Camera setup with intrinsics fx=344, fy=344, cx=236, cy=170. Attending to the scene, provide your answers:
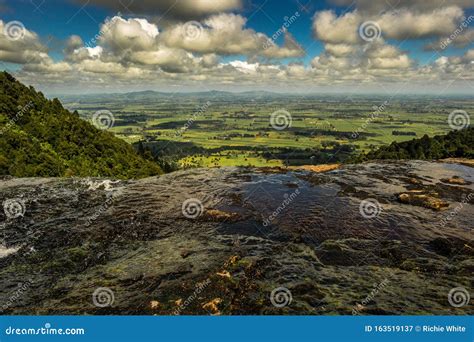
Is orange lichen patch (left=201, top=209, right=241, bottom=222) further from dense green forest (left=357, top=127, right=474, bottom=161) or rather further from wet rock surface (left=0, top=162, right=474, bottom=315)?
dense green forest (left=357, top=127, right=474, bottom=161)

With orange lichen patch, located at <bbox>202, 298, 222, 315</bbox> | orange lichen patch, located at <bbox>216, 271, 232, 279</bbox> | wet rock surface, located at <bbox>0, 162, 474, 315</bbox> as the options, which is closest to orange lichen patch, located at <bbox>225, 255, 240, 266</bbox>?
wet rock surface, located at <bbox>0, 162, 474, 315</bbox>

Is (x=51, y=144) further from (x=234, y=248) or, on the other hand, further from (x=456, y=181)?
(x=456, y=181)

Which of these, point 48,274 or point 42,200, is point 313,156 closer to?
point 42,200

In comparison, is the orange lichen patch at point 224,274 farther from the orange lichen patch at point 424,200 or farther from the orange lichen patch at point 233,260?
the orange lichen patch at point 424,200

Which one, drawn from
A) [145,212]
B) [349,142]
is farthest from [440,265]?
[349,142]

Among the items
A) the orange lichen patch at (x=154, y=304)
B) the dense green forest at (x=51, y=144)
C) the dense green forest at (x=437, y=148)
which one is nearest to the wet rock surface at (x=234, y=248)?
the orange lichen patch at (x=154, y=304)

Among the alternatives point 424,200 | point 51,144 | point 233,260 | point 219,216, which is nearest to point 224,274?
point 233,260
